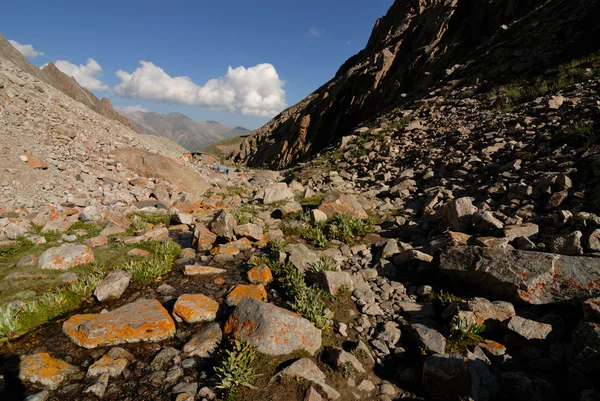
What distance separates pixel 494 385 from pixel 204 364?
14.6ft

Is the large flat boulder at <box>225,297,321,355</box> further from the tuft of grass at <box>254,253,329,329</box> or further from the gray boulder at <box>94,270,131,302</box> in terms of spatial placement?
the gray boulder at <box>94,270,131,302</box>

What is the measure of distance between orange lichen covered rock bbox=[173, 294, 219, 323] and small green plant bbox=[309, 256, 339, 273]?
260 cm

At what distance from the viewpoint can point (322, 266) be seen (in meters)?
7.68

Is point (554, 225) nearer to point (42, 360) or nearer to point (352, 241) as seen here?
point (352, 241)

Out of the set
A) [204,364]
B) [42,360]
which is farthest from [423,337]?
[42,360]

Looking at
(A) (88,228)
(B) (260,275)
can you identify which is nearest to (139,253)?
(A) (88,228)

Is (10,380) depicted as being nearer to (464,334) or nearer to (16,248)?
(16,248)

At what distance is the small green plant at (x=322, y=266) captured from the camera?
7.56 m

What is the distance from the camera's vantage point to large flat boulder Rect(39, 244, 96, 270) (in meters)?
7.64

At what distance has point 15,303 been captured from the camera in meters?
6.15

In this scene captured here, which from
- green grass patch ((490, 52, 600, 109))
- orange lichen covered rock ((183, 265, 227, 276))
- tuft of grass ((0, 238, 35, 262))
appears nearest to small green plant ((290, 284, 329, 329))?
orange lichen covered rock ((183, 265, 227, 276))

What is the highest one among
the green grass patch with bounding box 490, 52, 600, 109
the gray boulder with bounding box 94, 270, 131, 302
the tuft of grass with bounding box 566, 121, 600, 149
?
the green grass patch with bounding box 490, 52, 600, 109

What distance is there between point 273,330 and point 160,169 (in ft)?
44.6

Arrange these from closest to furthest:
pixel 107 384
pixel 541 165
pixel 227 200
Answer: pixel 107 384 → pixel 541 165 → pixel 227 200
